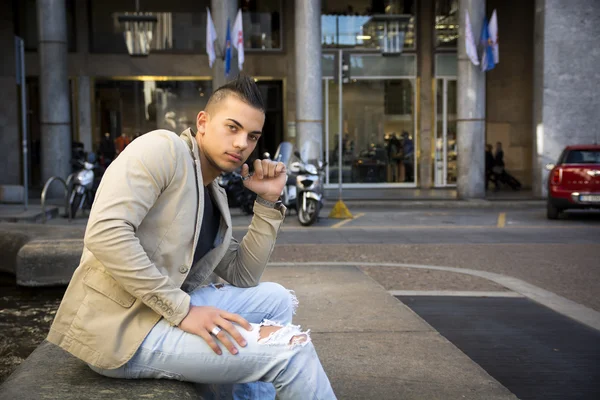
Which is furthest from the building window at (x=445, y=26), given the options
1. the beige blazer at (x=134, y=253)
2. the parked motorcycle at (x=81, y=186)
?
the beige blazer at (x=134, y=253)

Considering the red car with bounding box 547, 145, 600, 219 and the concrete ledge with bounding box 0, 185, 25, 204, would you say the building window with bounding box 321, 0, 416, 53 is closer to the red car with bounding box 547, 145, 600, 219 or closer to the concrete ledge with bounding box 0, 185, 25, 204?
the red car with bounding box 547, 145, 600, 219

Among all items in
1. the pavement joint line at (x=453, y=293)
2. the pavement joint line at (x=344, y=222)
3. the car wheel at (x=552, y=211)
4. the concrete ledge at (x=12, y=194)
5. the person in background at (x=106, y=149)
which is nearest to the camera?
the pavement joint line at (x=453, y=293)

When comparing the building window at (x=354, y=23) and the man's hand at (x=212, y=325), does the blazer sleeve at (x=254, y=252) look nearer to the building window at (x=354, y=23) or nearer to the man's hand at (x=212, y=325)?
the man's hand at (x=212, y=325)

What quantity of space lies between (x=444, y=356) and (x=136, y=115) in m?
20.9

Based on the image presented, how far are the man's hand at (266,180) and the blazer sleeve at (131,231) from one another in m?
0.60

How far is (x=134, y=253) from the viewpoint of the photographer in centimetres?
250

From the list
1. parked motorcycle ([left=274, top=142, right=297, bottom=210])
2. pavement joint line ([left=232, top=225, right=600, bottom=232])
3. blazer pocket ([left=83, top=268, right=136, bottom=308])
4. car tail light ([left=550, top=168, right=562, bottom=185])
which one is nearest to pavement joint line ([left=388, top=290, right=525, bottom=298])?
blazer pocket ([left=83, top=268, right=136, bottom=308])

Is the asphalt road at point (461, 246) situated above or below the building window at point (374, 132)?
below

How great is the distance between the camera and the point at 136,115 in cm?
2388

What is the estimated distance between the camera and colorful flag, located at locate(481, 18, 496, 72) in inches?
772

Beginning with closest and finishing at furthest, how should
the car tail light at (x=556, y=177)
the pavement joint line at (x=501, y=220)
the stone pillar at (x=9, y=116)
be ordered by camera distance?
the pavement joint line at (x=501, y=220)
the car tail light at (x=556, y=177)
the stone pillar at (x=9, y=116)

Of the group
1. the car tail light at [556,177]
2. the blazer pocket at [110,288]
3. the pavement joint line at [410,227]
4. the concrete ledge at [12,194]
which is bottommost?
the pavement joint line at [410,227]

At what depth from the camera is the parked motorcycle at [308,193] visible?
14.0m

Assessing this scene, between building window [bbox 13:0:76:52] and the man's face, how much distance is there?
22047 mm
